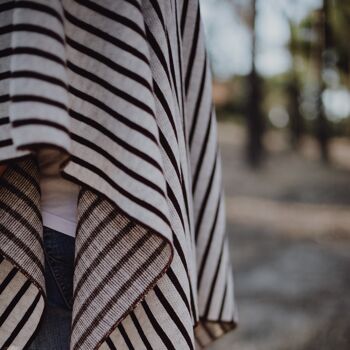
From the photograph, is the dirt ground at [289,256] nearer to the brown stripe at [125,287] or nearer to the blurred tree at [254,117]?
the blurred tree at [254,117]

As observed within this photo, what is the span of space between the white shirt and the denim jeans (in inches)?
0.7

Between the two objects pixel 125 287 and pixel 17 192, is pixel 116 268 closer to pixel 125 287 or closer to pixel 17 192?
pixel 125 287

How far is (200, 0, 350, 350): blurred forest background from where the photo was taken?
9.87ft

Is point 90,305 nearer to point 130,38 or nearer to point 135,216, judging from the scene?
point 135,216

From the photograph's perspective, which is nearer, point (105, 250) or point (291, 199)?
point (105, 250)

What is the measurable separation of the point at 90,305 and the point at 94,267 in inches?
2.6

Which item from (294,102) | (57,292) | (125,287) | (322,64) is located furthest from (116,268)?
(294,102)

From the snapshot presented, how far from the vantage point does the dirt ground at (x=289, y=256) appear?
→ 283 cm

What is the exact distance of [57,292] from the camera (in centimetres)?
87

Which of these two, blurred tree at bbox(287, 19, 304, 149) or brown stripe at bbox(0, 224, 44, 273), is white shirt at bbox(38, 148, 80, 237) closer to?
brown stripe at bbox(0, 224, 44, 273)

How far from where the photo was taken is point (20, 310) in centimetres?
81

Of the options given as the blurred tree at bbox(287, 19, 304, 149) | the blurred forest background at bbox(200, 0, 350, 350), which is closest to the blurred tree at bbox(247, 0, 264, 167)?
the blurred forest background at bbox(200, 0, 350, 350)

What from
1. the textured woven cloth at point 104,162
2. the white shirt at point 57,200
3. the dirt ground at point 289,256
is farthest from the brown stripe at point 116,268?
the dirt ground at point 289,256

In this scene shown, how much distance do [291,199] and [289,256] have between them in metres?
3.63
